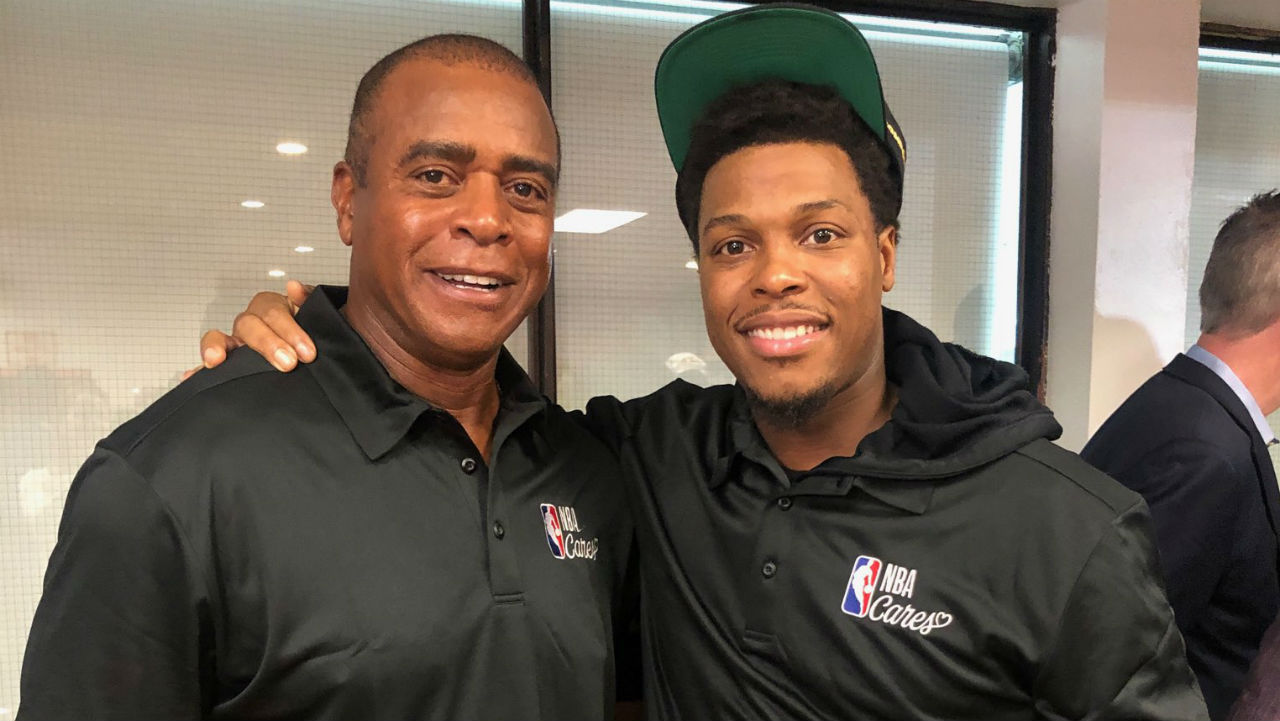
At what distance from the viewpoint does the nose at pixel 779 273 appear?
1.04 meters

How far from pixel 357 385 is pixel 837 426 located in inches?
25.1

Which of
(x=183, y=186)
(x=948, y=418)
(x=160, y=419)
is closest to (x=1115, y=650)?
(x=948, y=418)

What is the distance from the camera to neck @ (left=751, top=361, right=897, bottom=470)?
1146mm

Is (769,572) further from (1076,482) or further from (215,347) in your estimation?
(215,347)

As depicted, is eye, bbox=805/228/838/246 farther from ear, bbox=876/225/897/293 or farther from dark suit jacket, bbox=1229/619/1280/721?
dark suit jacket, bbox=1229/619/1280/721

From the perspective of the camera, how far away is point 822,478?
1054mm

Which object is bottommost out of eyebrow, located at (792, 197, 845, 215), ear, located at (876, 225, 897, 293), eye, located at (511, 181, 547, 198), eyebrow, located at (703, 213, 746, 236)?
ear, located at (876, 225, 897, 293)

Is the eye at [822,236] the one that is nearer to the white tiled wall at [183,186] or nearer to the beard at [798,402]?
the beard at [798,402]

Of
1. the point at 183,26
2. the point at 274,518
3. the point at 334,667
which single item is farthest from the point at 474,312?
the point at 183,26

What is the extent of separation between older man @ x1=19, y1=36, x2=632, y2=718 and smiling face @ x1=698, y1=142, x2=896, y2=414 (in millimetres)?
259

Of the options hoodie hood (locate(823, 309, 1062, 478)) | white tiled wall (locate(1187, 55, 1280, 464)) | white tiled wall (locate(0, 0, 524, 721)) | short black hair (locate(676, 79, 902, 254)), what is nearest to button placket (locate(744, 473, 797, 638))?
hoodie hood (locate(823, 309, 1062, 478))

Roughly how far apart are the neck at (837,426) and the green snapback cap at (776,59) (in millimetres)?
331

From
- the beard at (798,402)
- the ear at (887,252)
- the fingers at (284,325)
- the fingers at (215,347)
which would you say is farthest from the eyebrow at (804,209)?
the fingers at (215,347)

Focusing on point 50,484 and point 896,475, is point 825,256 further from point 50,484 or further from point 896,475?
point 50,484
